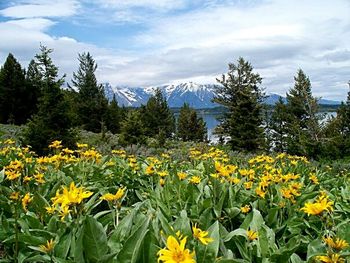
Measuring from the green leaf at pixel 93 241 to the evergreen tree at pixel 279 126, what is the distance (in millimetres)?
35371

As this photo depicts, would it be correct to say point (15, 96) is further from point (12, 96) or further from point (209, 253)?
point (209, 253)

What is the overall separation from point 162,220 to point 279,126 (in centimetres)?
3667

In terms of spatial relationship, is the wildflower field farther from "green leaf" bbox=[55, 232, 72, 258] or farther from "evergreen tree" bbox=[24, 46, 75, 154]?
"evergreen tree" bbox=[24, 46, 75, 154]

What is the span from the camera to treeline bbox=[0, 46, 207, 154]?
1233 cm

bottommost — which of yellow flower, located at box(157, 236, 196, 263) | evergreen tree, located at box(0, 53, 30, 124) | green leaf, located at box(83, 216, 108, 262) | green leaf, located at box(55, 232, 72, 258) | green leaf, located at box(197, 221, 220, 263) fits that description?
green leaf, located at box(55, 232, 72, 258)

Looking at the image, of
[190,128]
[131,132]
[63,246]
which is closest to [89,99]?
[190,128]

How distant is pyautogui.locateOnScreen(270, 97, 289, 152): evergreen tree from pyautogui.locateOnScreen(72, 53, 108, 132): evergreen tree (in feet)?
52.8

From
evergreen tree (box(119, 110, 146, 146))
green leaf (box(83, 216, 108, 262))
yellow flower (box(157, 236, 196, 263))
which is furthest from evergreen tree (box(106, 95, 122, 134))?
yellow flower (box(157, 236, 196, 263))

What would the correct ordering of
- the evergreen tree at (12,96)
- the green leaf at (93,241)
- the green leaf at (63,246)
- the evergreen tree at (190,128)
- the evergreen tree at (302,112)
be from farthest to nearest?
the evergreen tree at (190,128)
the evergreen tree at (302,112)
the evergreen tree at (12,96)
the green leaf at (63,246)
the green leaf at (93,241)

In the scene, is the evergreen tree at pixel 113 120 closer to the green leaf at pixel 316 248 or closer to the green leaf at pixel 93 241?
the green leaf at pixel 316 248

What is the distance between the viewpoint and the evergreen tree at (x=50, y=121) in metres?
11.9

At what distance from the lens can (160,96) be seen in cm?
4328

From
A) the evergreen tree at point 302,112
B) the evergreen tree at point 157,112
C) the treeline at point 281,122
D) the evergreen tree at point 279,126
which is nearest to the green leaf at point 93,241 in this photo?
the treeline at point 281,122

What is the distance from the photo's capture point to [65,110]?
12547 millimetres
